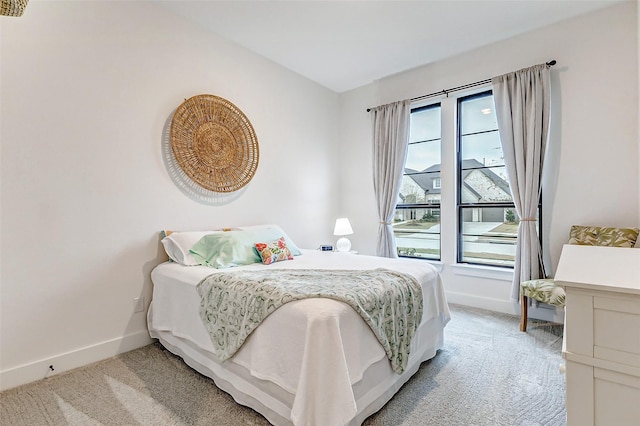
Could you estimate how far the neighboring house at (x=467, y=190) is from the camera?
3439 mm

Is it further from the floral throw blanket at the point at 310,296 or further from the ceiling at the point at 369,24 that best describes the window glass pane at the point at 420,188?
the floral throw blanket at the point at 310,296

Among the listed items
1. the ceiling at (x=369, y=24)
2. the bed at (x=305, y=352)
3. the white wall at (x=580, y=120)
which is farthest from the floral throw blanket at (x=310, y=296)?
the ceiling at (x=369, y=24)

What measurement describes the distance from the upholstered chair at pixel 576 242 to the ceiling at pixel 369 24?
6.60 ft

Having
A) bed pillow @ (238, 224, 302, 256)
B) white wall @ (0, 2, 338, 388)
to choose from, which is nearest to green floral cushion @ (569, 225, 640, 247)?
bed pillow @ (238, 224, 302, 256)

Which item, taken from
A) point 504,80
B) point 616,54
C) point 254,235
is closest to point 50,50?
point 254,235

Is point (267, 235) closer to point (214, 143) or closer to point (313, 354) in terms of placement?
point (214, 143)

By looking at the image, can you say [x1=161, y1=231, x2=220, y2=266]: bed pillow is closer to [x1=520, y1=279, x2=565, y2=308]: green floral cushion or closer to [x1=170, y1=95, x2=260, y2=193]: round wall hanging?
[x1=170, y1=95, x2=260, y2=193]: round wall hanging

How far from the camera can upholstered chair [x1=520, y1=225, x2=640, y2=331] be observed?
2455mm

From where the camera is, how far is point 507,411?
1.68 m

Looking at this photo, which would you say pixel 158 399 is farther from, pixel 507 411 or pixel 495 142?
pixel 495 142

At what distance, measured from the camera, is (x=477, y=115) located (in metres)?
3.56

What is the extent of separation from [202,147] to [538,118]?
129 inches

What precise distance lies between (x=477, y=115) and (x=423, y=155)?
77 centimetres

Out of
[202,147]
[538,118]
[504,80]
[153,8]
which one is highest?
[153,8]
